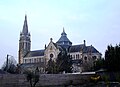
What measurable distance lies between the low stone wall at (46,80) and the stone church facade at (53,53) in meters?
25.4

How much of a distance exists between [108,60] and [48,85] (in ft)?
34.7

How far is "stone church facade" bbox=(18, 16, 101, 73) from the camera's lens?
8259 cm

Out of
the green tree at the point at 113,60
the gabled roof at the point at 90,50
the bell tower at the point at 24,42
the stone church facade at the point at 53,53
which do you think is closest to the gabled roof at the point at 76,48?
the stone church facade at the point at 53,53

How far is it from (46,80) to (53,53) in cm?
4746

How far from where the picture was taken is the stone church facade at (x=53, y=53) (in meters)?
82.6

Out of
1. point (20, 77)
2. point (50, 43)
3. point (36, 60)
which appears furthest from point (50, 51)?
point (20, 77)

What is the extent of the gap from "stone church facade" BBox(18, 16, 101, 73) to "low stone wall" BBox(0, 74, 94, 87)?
1001 inches

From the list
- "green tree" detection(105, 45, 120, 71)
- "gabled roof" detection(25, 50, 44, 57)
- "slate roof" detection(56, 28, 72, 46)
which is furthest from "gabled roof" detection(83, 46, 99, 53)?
"green tree" detection(105, 45, 120, 71)

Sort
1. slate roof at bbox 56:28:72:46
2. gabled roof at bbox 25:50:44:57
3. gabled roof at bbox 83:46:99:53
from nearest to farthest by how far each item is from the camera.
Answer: gabled roof at bbox 83:46:99:53 → slate roof at bbox 56:28:72:46 → gabled roof at bbox 25:50:44:57

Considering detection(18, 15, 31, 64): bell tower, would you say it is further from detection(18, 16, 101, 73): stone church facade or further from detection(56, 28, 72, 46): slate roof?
detection(56, 28, 72, 46): slate roof

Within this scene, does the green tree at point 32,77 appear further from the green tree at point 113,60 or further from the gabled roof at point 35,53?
the gabled roof at point 35,53

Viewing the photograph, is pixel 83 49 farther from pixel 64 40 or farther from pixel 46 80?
pixel 46 80

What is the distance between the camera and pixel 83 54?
84.9 m

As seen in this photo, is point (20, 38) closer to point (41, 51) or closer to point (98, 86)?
point (41, 51)
